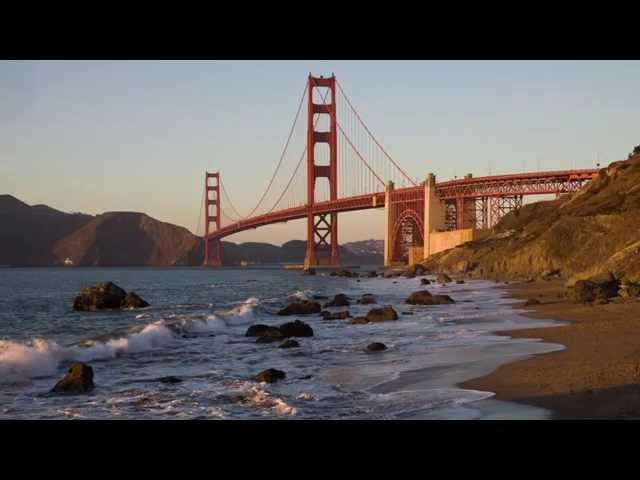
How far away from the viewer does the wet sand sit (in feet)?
22.0

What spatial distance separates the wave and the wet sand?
7.47 m

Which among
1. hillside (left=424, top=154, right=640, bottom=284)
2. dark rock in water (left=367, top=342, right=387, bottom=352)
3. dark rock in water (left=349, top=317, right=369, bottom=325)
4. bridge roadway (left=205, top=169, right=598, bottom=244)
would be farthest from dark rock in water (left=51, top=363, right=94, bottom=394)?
bridge roadway (left=205, top=169, right=598, bottom=244)

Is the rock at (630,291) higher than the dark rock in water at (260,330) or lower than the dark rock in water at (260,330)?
higher

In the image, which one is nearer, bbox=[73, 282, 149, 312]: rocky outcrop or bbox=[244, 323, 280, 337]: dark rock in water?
bbox=[244, 323, 280, 337]: dark rock in water

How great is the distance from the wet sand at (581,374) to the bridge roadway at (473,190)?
5078 centimetres

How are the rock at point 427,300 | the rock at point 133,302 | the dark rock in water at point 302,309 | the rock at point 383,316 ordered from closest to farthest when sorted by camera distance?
the rock at point 383,316 → the dark rock in water at point 302,309 → the rock at point 427,300 → the rock at point 133,302

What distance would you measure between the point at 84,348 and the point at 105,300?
16877 mm

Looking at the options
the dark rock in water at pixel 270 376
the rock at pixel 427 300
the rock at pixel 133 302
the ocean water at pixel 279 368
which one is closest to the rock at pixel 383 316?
the ocean water at pixel 279 368

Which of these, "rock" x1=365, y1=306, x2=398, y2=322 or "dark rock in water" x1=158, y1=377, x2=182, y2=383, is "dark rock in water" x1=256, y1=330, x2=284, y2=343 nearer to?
"rock" x1=365, y1=306, x2=398, y2=322

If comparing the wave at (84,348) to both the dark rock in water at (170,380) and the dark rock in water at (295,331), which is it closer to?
the dark rock in water at (170,380)

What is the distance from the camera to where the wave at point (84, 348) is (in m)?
12.2
